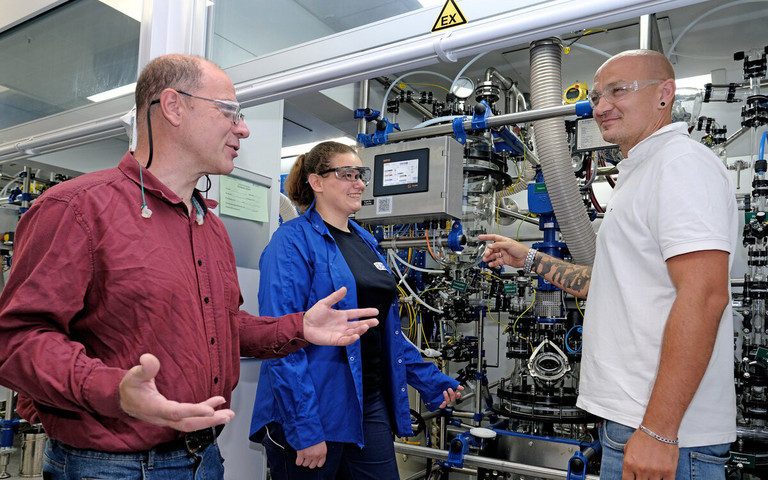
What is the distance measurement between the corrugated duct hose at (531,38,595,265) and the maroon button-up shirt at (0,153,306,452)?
1.77 metres

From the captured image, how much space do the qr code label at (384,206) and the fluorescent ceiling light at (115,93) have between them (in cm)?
122

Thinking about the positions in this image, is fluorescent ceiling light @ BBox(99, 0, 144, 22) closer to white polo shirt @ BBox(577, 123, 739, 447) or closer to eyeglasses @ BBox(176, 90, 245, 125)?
eyeglasses @ BBox(176, 90, 245, 125)

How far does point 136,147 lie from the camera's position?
4.61ft

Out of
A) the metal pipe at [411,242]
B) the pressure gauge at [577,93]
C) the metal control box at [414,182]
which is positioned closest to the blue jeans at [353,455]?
the metal control box at [414,182]

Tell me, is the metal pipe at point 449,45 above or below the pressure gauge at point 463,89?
below

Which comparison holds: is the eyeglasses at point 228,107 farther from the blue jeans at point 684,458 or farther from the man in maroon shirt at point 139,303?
the blue jeans at point 684,458

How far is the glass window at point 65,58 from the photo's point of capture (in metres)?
2.64

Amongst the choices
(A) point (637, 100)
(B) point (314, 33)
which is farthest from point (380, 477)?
(B) point (314, 33)

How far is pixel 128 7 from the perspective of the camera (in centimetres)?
255

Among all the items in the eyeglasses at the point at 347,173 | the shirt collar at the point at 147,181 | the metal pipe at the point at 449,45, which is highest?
the metal pipe at the point at 449,45

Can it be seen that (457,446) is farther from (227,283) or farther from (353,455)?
(227,283)

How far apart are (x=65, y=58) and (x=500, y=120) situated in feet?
7.94

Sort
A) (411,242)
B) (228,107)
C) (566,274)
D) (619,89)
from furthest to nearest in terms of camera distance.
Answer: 1. (411,242)
2. (566,274)
3. (619,89)
4. (228,107)

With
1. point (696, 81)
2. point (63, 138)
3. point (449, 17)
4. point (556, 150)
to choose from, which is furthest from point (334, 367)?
point (696, 81)
